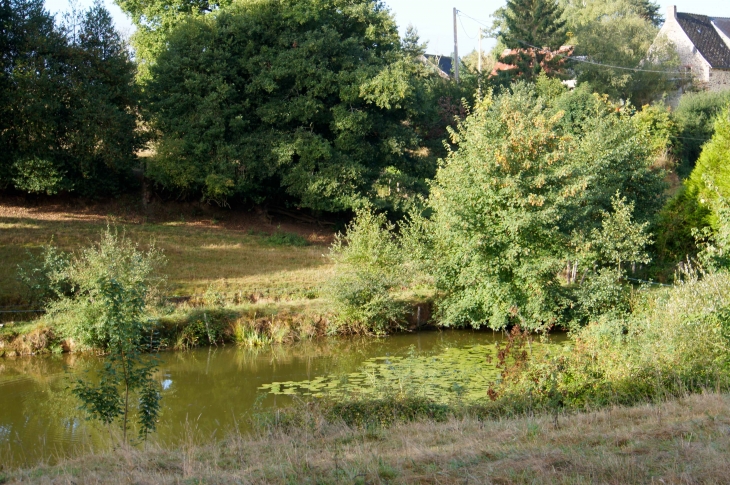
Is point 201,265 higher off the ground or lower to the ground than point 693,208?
lower

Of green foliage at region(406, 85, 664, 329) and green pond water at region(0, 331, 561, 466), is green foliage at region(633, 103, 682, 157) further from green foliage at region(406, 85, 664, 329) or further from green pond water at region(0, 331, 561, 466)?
green pond water at region(0, 331, 561, 466)

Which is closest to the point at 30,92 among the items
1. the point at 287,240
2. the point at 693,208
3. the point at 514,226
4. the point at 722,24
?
the point at 287,240

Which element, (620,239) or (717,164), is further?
(717,164)

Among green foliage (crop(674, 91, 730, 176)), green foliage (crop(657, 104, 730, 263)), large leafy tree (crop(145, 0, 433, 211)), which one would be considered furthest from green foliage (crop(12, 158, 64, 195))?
green foliage (crop(674, 91, 730, 176))

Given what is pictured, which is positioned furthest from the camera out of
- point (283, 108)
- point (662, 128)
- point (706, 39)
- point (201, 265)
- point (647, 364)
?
point (706, 39)

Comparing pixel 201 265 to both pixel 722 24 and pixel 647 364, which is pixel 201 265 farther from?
pixel 722 24

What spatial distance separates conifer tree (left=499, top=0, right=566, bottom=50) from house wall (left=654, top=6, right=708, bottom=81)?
38.2ft

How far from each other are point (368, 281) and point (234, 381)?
596cm

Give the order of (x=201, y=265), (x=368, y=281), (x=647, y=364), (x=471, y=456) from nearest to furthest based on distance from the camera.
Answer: (x=471, y=456)
(x=647, y=364)
(x=368, y=281)
(x=201, y=265)

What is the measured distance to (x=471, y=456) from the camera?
6914 mm

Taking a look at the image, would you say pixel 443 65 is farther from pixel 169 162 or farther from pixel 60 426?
pixel 60 426

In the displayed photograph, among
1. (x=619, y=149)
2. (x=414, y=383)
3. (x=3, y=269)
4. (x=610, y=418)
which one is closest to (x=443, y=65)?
(x=619, y=149)

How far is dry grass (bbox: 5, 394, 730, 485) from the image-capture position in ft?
20.0

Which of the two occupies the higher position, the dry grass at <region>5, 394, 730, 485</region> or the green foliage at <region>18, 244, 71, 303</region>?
the dry grass at <region>5, 394, 730, 485</region>
